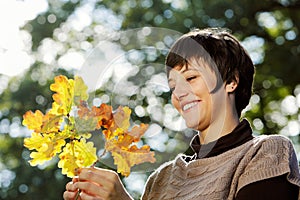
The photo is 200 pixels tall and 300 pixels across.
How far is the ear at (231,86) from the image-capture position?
2.10 meters

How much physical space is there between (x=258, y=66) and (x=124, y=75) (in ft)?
23.7

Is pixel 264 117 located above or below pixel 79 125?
below

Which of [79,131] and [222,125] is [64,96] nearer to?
[79,131]

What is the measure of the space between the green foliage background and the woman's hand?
5839mm

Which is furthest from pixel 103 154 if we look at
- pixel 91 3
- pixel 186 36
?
pixel 91 3

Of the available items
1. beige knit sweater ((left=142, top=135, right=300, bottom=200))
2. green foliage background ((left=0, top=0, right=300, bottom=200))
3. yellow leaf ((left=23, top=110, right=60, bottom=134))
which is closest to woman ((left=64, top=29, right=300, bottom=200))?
beige knit sweater ((left=142, top=135, right=300, bottom=200))

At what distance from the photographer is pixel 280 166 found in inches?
75.2

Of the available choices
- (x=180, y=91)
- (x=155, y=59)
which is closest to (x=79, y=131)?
(x=180, y=91)

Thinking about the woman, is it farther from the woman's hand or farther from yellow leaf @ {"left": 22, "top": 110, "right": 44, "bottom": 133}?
yellow leaf @ {"left": 22, "top": 110, "right": 44, "bottom": 133}

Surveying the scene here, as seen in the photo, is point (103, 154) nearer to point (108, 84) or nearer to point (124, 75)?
point (124, 75)

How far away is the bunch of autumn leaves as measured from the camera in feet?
5.81

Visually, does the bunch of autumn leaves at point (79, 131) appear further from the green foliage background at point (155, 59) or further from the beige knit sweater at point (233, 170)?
the green foliage background at point (155, 59)

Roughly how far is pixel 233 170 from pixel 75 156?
466mm

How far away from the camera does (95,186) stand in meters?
1.80
